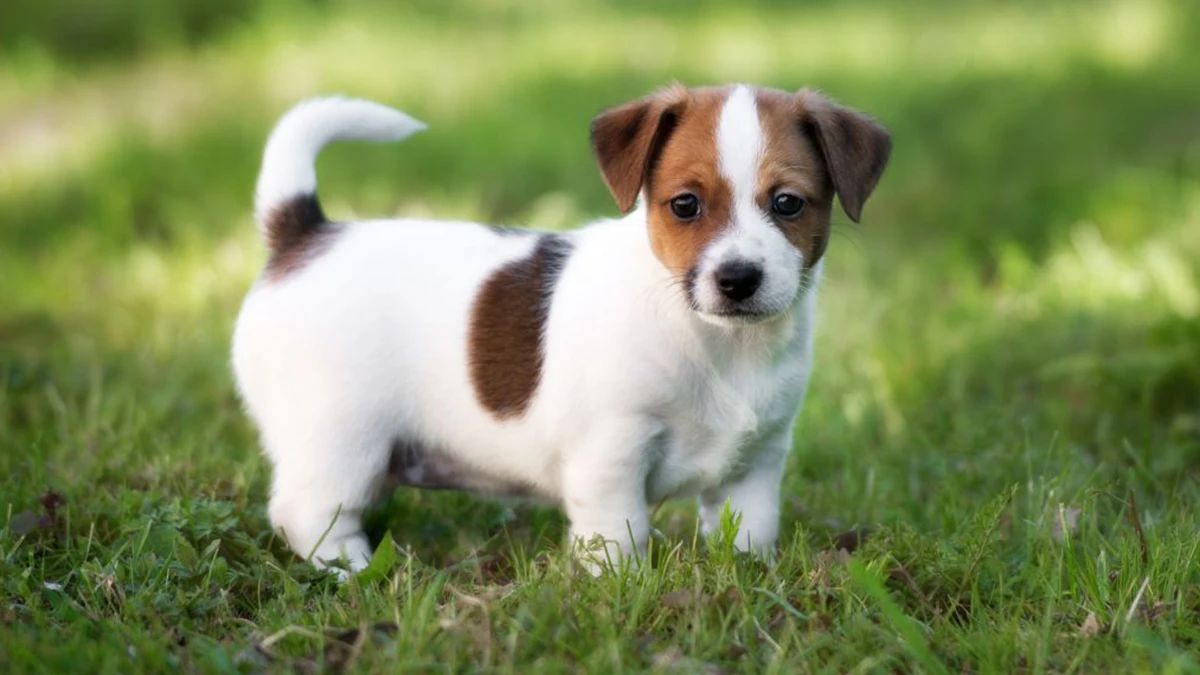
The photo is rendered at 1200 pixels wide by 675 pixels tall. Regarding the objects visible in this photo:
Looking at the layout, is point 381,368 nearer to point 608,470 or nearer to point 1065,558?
point 608,470

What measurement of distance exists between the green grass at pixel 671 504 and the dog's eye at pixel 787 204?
0.87 m

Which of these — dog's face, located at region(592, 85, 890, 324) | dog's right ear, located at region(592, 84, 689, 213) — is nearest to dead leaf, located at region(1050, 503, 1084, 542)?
dog's face, located at region(592, 85, 890, 324)

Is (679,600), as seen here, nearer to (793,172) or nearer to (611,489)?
(611,489)

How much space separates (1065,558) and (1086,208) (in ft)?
13.9

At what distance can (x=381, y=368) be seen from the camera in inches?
165

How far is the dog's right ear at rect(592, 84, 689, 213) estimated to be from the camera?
3891 mm

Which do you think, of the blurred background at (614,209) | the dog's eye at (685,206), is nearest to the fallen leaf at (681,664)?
the dog's eye at (685,206)

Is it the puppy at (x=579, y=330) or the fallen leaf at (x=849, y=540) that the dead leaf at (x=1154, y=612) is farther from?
the puppy at (x=579, y=330)

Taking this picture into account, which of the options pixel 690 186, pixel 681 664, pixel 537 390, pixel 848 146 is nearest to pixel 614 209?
pixel 537 390

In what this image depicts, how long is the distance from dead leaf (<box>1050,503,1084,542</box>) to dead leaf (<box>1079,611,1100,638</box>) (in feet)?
1.74

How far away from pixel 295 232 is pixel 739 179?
60.2 inches

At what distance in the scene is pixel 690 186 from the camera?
148 inches

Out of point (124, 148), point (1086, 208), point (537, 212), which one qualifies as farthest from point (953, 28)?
point (124, 148)

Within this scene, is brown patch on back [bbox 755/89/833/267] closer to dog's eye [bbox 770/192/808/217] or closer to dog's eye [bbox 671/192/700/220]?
dog's eye [bbox 770/192/808/217]
